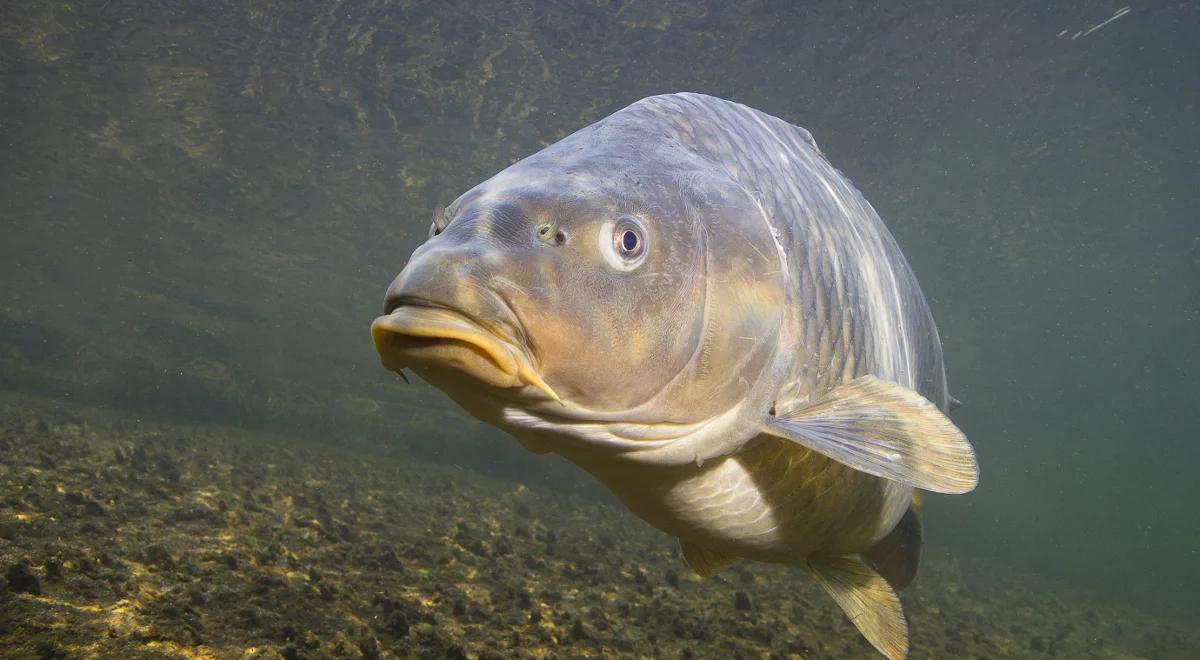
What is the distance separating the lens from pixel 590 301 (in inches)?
62.2

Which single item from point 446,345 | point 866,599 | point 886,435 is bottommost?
point 866,599

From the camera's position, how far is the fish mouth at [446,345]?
1.36 metres

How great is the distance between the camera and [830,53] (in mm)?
14375

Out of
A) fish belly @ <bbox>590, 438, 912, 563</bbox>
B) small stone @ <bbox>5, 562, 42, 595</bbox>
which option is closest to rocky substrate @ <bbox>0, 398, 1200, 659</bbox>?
small stone @ <bbox>5, 562, 42, 595</bbox>

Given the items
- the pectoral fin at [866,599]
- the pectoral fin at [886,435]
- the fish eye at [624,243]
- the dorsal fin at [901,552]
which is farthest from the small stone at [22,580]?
the dorsal fin at [901,552]

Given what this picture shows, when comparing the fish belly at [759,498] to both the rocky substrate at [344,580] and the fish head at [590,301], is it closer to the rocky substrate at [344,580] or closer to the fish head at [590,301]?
the fish head at [590,301]

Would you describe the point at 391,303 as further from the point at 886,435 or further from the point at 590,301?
the point at 886,435

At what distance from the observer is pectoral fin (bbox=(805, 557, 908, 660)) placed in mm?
Result: 2947

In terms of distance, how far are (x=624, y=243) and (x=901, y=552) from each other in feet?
9.46

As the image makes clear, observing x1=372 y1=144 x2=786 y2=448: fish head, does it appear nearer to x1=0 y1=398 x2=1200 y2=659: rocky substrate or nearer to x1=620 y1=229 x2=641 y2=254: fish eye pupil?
x1=620 y1=229 x2=641 y2=254: fish eye pupil

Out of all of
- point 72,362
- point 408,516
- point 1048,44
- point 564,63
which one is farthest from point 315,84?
point 1048,44

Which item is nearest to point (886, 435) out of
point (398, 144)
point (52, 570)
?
point (52, 570)

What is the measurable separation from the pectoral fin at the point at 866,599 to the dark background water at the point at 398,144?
1185 cm

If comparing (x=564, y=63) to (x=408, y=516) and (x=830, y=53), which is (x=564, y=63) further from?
(x=408, y=516)
